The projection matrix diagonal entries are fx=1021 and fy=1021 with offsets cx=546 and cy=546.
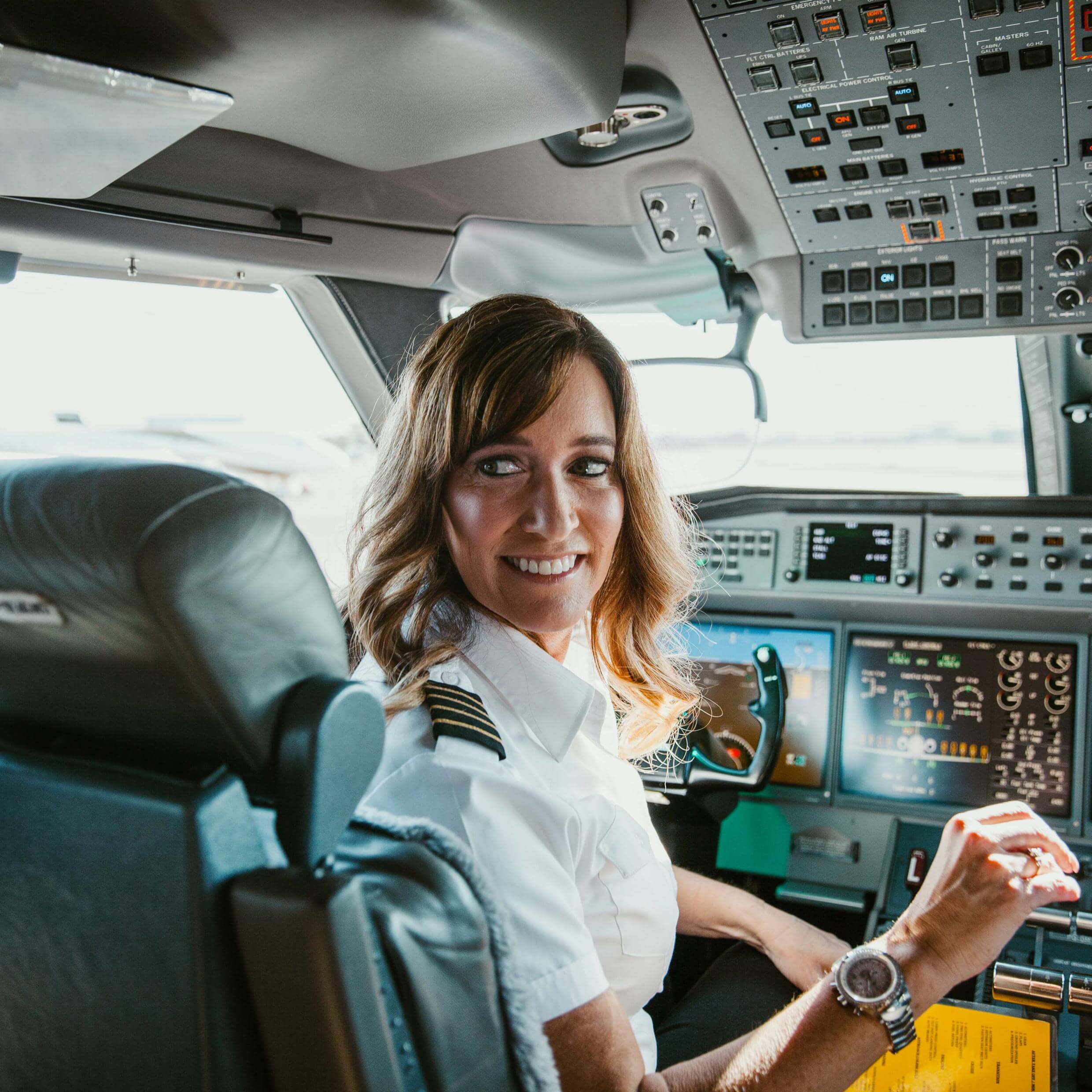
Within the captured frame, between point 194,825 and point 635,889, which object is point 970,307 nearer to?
point 635,889

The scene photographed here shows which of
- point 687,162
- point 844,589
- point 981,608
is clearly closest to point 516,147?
point 687,162

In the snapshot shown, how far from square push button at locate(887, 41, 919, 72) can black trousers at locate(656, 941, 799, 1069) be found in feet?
4.44

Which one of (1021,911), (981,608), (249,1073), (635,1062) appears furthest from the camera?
(981,608)

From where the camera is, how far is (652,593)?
169 centimetres

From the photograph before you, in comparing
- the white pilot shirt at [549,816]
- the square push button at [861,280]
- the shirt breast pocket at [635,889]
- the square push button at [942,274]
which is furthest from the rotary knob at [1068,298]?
the shirt breast pocket at [635,889]

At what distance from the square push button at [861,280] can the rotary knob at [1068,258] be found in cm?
30

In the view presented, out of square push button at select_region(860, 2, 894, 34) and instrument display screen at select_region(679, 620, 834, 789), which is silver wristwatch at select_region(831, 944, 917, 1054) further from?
instrument display screen at select_region(679, 620, 834, 789)

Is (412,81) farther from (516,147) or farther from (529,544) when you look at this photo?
(529,544)

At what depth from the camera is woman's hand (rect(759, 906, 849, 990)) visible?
1.62m

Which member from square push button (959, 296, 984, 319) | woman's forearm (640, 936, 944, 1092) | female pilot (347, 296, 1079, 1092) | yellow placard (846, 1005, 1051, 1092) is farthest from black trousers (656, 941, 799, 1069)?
square push button (959, 296, 984, 319)

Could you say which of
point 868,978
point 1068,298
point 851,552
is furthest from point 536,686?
point 851,552

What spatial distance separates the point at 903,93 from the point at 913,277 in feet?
1.42

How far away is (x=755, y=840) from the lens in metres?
2.36

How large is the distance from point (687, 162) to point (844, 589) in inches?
40.9
